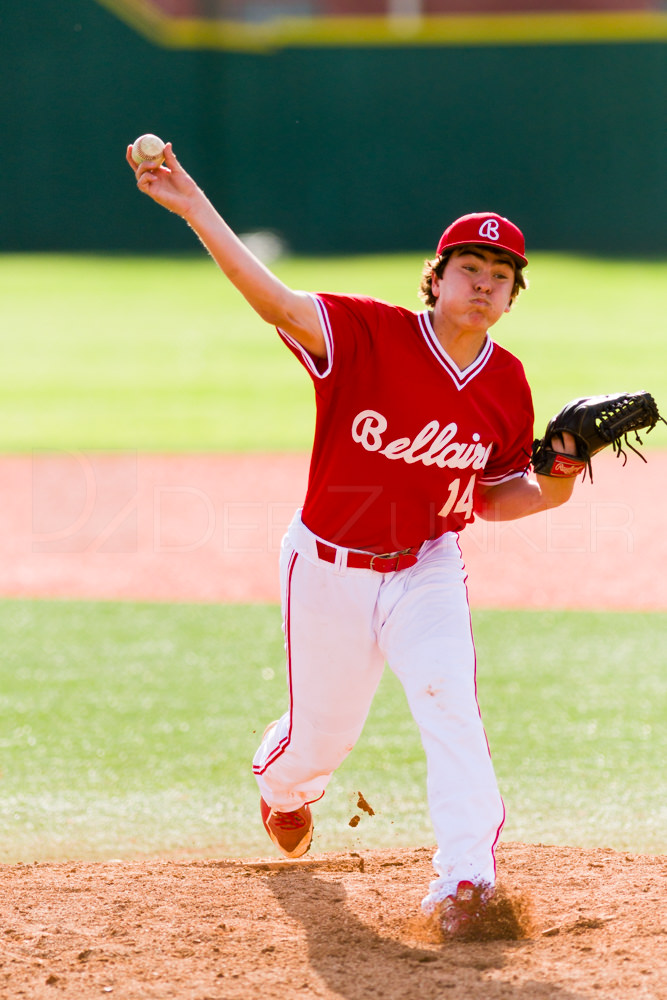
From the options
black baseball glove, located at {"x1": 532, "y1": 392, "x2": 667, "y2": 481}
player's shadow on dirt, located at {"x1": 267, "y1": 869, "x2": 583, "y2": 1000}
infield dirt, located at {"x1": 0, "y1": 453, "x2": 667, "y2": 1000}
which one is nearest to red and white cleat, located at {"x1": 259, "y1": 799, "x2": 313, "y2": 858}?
infield dirt, located at {"x1": 0, "y1": 453, "x2": 667, "y2": 1000}

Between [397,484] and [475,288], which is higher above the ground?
[475,288]

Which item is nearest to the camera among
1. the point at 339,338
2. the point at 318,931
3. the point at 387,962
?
the point at 387,962

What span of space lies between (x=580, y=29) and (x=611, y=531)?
15845 mm

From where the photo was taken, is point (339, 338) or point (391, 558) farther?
point (391, 558)

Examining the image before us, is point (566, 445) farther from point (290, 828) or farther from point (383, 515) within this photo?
point (290, 828)

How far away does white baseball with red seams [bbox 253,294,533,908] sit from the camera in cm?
355

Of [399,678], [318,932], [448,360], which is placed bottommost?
[318,932]

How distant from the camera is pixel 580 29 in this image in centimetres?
2228

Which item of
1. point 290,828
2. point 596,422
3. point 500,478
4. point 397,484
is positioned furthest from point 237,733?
point 596,422

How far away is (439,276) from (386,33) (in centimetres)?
2056

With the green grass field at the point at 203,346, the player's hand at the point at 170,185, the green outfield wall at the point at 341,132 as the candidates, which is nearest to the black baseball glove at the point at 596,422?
the player's hand at the point at 170,185

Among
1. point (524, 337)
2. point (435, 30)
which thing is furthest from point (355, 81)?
point (524, 337)

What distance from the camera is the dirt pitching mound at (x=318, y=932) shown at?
304cm

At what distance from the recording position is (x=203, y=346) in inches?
674
